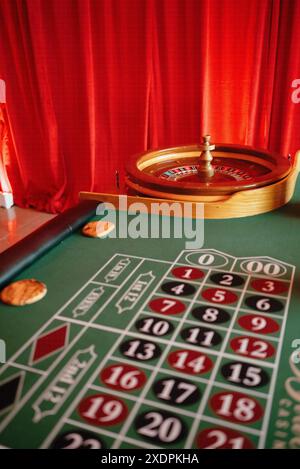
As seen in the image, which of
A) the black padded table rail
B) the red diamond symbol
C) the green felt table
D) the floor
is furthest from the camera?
the floor

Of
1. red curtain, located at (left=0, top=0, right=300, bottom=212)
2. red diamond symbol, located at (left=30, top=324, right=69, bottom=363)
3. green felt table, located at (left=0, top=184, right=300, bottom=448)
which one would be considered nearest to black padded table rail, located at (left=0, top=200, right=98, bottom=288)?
green felt table, located at (left=0, top=184, right=300, bottom=448)

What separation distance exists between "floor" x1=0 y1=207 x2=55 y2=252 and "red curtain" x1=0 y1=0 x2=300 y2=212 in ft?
0.40

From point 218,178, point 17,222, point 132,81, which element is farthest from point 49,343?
point 17,222

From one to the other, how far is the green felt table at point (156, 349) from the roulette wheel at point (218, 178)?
0.24 meters

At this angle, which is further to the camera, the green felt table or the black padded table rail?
the black padded table rail

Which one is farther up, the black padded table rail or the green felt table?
the black padded table rail

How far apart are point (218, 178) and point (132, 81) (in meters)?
1.61

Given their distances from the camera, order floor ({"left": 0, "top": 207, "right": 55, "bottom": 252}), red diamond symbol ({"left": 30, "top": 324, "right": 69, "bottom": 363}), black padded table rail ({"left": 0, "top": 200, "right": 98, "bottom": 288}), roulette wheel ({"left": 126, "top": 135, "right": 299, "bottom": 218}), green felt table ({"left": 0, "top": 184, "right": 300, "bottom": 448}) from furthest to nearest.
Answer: floor ({"left": 0, "top": 207, "right": 55, "bottom": 252}), roulette wheel ({"left": 126, "top": 135, "right": 299, "bottom": 218}), black padded table rail ({"left": 0, "top": 200, "right": 98, "bottom": 288}), red diamond symbol ({"left": 30, "top": 324, "right": 69, "bottom": 363}), green felt table ({"left": 0, "top": 184, "right": 300, "bottom": 448})

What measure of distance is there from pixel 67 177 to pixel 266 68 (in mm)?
1763

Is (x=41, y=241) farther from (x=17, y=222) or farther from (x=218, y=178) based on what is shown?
(x=17, y=222)

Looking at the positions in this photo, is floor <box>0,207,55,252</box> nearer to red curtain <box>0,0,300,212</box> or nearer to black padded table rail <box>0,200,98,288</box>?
red curtain <box>0,0,300,212</box>

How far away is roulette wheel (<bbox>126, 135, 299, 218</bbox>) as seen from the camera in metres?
1.55

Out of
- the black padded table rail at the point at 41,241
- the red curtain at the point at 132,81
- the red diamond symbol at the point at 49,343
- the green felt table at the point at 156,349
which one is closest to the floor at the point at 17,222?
the red curtain at the point at 132,81

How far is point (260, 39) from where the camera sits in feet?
8.76
